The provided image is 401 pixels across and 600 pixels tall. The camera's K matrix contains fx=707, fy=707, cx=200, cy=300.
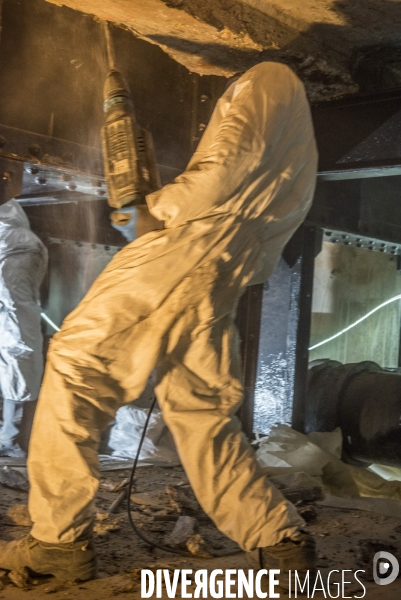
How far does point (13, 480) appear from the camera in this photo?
3.05 meters

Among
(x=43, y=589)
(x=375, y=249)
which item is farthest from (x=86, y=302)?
(x=375, y=249)

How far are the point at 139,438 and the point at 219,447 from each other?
2258 millimetres

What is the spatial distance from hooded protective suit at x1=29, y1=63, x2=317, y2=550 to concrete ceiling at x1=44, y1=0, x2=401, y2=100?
92 cm

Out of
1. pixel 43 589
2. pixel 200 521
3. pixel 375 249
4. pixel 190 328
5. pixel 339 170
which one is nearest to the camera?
pixel 43 589

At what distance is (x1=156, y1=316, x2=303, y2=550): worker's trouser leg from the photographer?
201 centimetres

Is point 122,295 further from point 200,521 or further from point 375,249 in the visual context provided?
point 375,249

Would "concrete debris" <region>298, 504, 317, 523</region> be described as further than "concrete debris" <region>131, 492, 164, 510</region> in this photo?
No

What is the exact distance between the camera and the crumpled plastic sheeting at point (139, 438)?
3.78 meters

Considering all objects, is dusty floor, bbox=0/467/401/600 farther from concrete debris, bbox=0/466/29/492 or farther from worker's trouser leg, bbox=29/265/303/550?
worker's trouser leg, bbox=29/265/303/550

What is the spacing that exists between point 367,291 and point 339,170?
1741mm

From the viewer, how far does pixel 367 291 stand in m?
5.02

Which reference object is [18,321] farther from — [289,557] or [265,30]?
[289,557]

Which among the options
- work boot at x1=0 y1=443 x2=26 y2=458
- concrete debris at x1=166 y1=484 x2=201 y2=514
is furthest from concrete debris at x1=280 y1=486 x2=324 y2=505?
work boot at x1=0 y1=443 x2=26 y2=458

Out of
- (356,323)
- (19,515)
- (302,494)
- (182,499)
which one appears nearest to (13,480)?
(19,515)
